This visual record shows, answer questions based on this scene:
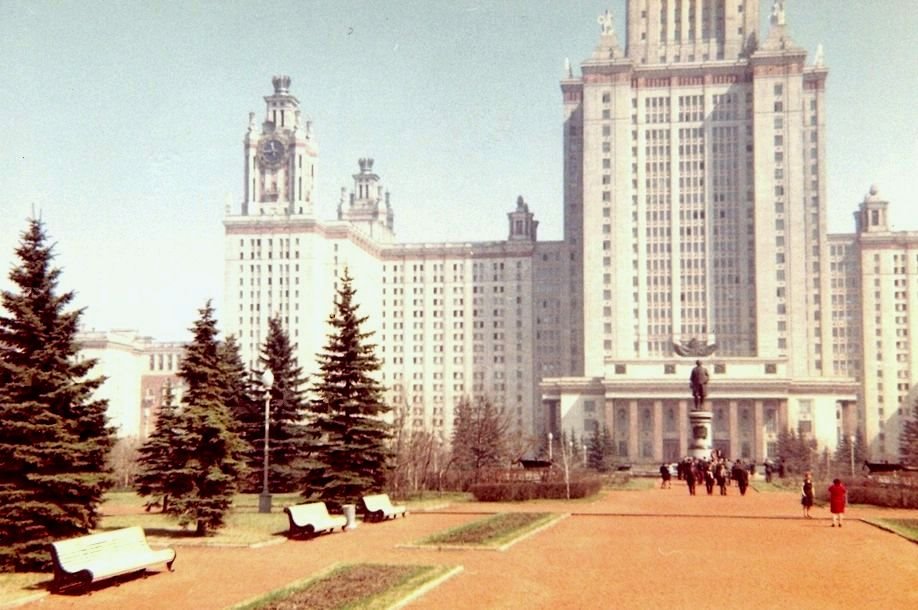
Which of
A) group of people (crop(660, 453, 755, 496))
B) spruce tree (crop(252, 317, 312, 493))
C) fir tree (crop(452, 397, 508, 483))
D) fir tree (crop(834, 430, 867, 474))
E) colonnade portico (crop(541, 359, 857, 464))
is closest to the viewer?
group of people (crop(660, 453, 755, 496))

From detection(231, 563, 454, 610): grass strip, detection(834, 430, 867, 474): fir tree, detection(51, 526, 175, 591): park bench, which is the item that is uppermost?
detection(51, 526, 175, 591): park bench

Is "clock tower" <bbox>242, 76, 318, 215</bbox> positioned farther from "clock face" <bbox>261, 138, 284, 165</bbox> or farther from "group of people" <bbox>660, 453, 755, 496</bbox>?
"group of people" <bbox>660, 453, 755, 496</bbox>

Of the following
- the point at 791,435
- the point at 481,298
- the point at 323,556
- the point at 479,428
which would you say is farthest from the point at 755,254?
the point at 323,556

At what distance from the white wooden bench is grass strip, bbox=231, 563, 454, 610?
7213mm

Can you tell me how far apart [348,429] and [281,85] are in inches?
5195

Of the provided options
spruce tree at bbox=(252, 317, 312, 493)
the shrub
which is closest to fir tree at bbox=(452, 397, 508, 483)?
spruce tree at bbox=(252, 317, 312, 493)

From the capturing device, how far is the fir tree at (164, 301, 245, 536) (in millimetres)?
30578

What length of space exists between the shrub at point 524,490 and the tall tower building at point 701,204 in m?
97.2

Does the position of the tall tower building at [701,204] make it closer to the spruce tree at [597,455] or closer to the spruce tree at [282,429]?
the spruce tree at [597,455]

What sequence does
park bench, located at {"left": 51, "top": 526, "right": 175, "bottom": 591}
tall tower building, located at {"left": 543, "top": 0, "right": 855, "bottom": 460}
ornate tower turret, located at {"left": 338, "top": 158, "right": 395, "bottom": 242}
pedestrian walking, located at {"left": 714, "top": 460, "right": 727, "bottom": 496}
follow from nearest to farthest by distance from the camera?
park bench, located at {"left": 51, "top": 526, "right": 175, "bottom": 591} < pedestrian walking, located at {"left": 714, "top": 460, "right": 727, "bottom": 496} < tall tower building, located at {"left": 543, "top": 0, "right": 855, "bottom": 460} < ornate tower turret, located at {"left": 338, "top": 158, "right": 395, "bottom": 242}

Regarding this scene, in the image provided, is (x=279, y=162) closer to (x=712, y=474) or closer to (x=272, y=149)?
(x=272, y=149)

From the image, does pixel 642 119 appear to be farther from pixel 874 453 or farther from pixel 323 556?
pixel 323 556

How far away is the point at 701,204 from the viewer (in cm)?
15400

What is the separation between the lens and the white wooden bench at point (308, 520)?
29953 millimetres
